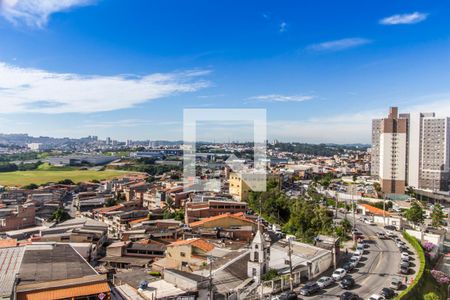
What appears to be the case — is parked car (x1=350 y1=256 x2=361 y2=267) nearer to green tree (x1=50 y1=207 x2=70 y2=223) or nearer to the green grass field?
green tree (x1=50 y1=207 x2=70 y2=223)

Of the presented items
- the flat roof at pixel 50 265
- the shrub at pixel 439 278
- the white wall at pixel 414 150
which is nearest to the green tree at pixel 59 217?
the flat roof at pixel 50 265

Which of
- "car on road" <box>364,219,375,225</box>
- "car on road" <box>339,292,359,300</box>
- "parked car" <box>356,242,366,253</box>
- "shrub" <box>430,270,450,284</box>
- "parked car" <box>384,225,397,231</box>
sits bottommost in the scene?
"car on road" <box>364,219,375,225</box>

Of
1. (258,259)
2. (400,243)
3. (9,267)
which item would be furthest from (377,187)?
(9,267)

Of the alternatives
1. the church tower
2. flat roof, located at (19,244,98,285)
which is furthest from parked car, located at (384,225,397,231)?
flat roof, located at (19,244,98,285)

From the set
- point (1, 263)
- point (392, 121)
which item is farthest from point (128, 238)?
point (392, 121)

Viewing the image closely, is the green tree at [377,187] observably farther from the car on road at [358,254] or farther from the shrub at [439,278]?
the shrub at [439,278]

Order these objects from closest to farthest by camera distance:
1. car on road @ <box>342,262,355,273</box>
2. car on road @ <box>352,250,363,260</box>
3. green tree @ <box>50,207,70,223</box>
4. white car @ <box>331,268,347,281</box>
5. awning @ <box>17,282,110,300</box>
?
awning @ <box>17,282,110,300</box>
white car @ <box>331,268,347,281</box>
car on road @ <box>342,262,355,273</box>
car on road @ <box>352,250,363,260</box>
green tree @ <box>50,207,70,223</box>

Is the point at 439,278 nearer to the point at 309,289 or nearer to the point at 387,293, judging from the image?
the point at 387,293

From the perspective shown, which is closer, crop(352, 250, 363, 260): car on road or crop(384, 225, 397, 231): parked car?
crop(352, 250, 363, 260): car on road
